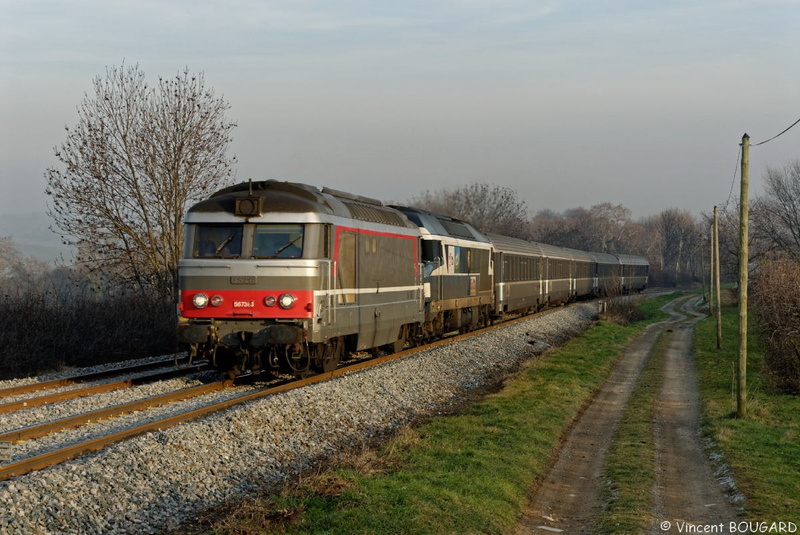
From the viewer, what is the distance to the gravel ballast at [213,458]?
7.75 metres

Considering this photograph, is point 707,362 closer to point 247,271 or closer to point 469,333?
point 469,333

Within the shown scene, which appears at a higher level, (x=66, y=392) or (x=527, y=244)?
(x=527, y=244)

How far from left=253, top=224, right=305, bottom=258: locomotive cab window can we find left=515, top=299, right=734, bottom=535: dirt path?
5866 millimetres

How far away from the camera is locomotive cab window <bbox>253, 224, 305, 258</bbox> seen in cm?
1527

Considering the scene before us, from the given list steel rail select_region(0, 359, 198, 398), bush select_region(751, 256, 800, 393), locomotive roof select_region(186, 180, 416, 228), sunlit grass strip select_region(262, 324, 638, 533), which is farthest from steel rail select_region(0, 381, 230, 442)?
bush select_region(751, 256, 800, 393)

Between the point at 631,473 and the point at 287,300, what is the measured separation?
6.71 m

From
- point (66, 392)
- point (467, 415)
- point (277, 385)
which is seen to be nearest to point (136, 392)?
point (66, 392)

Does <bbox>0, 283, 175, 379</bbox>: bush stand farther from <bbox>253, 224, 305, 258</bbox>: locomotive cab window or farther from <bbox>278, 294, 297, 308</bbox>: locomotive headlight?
<bbox>278, 294, 297, 308</bbox>: locomotive headlight

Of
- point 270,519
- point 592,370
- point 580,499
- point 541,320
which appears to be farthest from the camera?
point 541,320

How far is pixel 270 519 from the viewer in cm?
791

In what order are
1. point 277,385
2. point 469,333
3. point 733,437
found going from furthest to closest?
1. point 469,333
2. point 277,385
3. point 733,437

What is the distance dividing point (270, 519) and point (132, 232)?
2423 cm

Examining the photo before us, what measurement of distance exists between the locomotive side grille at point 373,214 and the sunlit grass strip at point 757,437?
803 cm

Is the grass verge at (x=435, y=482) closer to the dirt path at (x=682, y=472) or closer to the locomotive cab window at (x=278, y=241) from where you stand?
the dirt path at (x=682, y=472)
